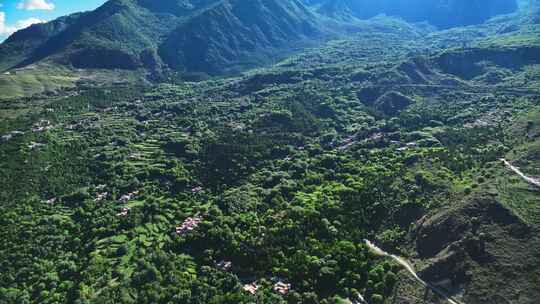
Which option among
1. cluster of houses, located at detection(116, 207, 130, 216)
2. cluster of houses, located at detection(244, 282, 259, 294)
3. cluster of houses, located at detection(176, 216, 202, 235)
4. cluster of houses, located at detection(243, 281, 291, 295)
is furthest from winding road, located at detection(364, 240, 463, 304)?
cluster of houses, located at detection(116, 207, 130, 216)

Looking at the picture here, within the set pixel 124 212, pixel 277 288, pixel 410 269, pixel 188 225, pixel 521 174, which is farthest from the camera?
pixel 124 212

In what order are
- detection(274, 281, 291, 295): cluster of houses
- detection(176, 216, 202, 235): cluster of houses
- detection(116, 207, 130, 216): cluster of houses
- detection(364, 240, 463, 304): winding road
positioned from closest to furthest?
detection(364, 240, 463, 304): winding road, detection(274, 281, 291, 295): cluster of houses, detection(176, 216, 202, 235): cluster of houses, detection(116, 207, 130, 216): cluster of houses

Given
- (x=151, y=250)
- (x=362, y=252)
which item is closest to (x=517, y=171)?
(x=362, y=252)

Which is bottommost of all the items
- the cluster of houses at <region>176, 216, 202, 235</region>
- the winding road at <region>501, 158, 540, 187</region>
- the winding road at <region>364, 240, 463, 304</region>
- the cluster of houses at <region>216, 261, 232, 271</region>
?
the cluster of houses at <region>216, 261, 232, 271</region>

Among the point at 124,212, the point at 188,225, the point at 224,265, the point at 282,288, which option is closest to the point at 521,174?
the point at 282,288

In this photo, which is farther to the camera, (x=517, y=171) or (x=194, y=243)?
(x=517, y=171)

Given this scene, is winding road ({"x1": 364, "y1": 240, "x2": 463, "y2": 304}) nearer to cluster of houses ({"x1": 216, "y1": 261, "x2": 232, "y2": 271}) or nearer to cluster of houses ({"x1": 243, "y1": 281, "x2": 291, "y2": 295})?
cluster of houses ({"x1": 243, "y1": 281, "x2": 291, "y2": 295})

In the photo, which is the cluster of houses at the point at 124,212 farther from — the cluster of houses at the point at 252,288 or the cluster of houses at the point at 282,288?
the cluster of houses at the point at 282,288

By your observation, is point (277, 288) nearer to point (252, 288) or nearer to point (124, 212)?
point (252, 288)

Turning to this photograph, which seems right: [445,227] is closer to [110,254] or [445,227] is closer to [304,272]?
[304,272]
